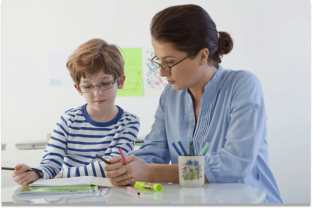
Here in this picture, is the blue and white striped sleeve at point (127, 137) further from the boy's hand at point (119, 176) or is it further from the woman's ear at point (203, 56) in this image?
the woman's ear at point (203, 56)

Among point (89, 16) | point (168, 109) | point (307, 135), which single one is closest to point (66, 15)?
point (89, 16)

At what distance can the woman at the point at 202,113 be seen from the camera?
1.02m

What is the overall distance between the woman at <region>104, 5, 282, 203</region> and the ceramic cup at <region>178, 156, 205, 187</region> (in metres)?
0.07

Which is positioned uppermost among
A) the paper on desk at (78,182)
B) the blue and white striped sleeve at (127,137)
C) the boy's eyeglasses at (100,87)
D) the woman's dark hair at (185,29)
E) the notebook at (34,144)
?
the woman's dark hair at (185,29)

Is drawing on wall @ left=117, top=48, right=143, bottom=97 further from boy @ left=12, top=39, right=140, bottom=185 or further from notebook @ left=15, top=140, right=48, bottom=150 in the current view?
boy @ left=12, top=39, right=140, bottom=185

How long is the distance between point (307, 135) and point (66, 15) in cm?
280

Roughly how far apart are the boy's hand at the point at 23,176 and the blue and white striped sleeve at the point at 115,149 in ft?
0.40

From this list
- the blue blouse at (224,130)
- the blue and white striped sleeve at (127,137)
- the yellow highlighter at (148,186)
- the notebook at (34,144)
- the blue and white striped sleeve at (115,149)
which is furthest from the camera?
the notebook at (34,144)

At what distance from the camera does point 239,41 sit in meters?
3.46

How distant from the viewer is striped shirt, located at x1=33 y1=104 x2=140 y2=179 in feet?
4.61

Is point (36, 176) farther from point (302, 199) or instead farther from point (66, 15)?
point (302, 199)

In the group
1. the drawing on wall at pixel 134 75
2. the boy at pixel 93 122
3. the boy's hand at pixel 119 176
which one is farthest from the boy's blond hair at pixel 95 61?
the drawing on wall at pixel 134 75

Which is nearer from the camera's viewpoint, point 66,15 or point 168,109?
point 168,109

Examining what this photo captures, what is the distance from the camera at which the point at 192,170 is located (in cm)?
94
